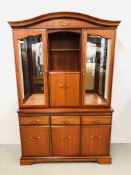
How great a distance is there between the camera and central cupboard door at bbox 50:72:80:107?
215 centimetres

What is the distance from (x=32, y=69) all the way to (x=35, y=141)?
3.16 ft

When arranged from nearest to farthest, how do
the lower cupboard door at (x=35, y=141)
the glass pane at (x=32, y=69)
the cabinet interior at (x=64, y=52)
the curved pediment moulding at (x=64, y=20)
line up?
1. the curved pediment moulding at (x=64, y=20)
2. the glass pane at (x=32, y=69)
3. the lower cupboard door at (x=35, y=141)
4. the cabinet interior at (x=64, y=52)

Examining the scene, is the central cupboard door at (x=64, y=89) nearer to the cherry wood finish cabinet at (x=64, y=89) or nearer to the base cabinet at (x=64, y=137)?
the cherry wood finish cabinet at (x=64, y=89)

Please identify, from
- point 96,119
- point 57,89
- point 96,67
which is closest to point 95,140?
point 96,119

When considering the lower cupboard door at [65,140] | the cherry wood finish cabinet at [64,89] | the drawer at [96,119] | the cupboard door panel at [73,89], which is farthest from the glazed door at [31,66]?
the drawer at [96,119]

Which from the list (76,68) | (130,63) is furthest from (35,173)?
(130,63)

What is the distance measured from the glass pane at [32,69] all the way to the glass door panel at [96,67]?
578mm

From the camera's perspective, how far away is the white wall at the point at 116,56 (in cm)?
240

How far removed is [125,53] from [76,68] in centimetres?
79

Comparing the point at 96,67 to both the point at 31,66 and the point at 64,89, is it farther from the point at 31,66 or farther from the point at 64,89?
the point at 31,66

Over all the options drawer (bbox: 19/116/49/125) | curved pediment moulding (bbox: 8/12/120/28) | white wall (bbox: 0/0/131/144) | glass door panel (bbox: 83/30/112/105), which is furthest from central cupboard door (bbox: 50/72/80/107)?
white wall (bbox: 0/0/131/144)

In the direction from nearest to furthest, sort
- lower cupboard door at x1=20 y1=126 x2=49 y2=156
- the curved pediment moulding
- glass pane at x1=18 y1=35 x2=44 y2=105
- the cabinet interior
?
the curved pediment moulding < glass pane at x1=18 y1=35 x2=44 y2=105 < lower cupboard door at x1=20 y1=126 x2=49 y2=156 < the cabinet interior

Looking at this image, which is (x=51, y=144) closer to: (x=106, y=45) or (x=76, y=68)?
(x=76, y=68)

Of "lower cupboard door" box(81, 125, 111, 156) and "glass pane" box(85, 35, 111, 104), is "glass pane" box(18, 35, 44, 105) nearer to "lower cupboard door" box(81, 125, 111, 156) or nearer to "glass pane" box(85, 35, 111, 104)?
"glass pane" box(85, 35, 111, 104)
